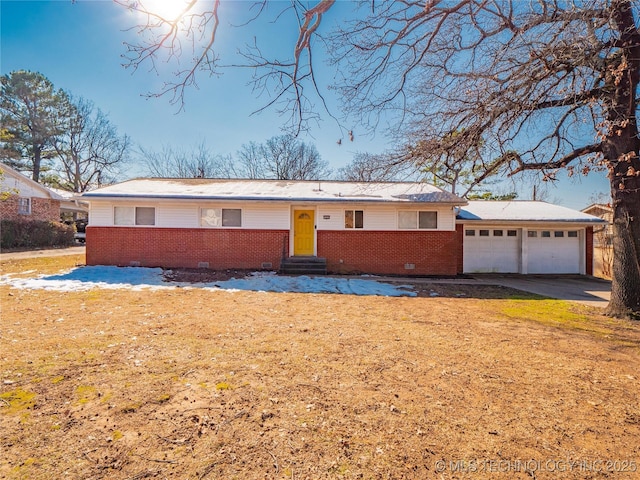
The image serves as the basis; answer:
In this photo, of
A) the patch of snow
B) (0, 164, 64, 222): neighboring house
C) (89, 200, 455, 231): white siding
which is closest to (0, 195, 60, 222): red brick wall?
(0, 164, 64, 222): neighboring house

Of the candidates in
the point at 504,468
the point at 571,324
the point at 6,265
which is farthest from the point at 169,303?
the point at 6,265

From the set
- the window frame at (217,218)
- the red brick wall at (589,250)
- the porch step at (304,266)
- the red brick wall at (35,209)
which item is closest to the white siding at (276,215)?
the window frame at (217,218)

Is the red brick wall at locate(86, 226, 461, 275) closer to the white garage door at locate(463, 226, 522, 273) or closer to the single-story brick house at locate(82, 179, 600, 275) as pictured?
the single-story brick house at locate(82, 179, 600, 275)

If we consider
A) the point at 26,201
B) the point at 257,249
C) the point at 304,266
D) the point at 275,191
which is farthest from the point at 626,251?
the point at 26,201

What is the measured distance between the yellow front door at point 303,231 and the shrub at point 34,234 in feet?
Answer: 55.9

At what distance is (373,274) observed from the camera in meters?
11.9

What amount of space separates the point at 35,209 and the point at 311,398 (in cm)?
2700

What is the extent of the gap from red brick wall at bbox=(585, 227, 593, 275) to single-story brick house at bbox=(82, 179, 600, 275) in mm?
6667

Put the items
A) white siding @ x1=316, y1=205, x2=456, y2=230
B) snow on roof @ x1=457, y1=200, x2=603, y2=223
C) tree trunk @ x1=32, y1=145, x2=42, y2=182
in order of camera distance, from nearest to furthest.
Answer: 1. white siding @ x1=316, y1=205, x2=456, y2=230
2. snow on roof @ x1=457, y1=200, x2=603, y2=223
3. tree trunk @ x1=32, y1=145, x2=42, y2=182

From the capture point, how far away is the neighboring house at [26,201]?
18.1 meters

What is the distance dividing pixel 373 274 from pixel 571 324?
6.74 meters

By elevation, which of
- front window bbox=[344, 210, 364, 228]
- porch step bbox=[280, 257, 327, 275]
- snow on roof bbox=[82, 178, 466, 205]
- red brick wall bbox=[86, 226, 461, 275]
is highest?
snow on roof bbox=[82, 178, 466, 205]

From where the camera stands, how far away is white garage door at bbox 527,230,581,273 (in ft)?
43.7

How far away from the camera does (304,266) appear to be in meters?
11.5
